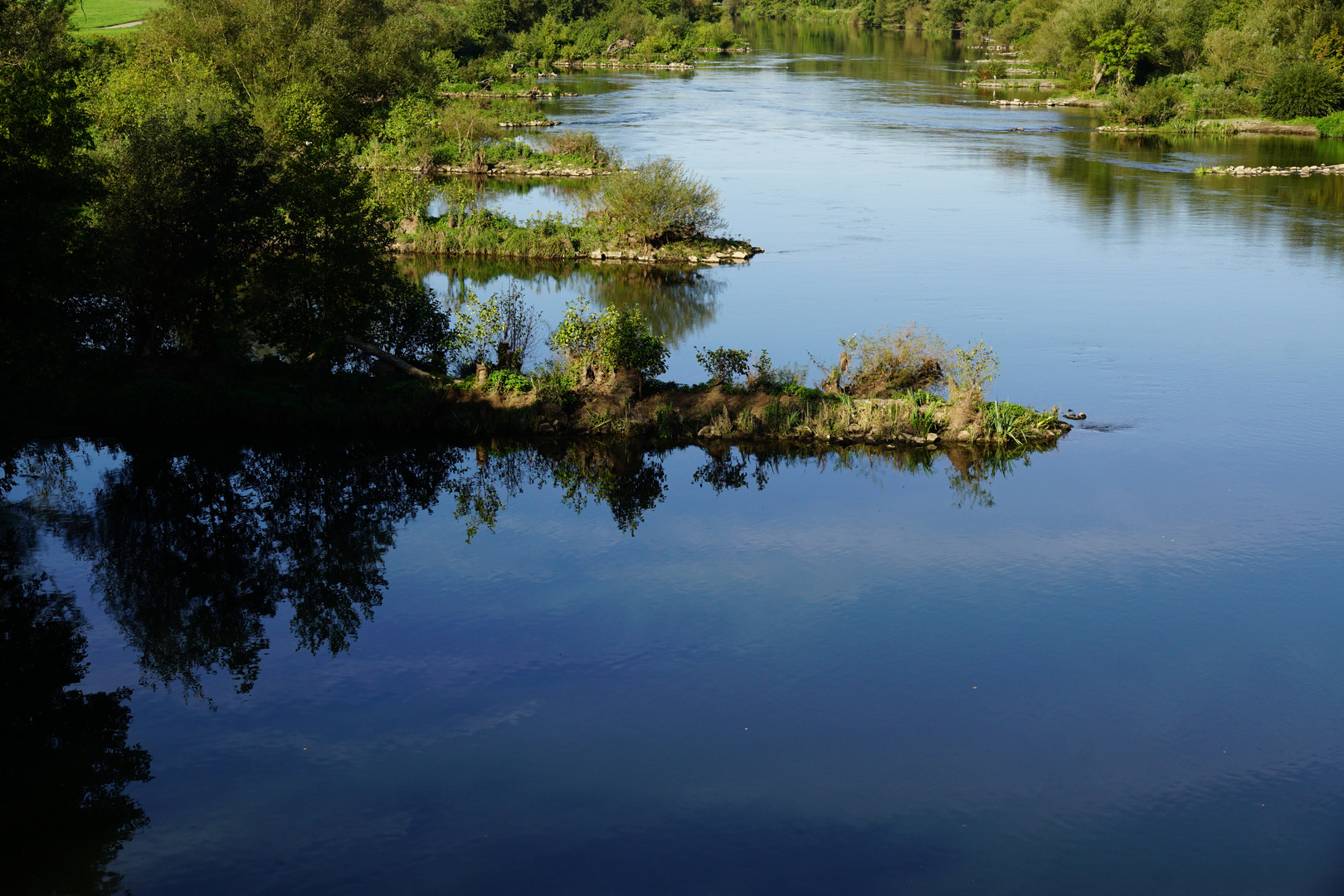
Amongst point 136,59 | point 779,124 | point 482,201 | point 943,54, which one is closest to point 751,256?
→ point 482,201

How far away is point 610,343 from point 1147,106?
70.9m

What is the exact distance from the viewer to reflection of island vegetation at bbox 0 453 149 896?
1327cm

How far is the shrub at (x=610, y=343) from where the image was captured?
2762cm

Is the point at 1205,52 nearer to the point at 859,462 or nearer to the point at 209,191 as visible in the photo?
the point at 859,462

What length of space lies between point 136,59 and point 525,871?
4991cm

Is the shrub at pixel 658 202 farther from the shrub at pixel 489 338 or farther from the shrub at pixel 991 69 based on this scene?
the shrub at pixel 991 69

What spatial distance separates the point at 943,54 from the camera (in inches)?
5463

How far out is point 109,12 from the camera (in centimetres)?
9212

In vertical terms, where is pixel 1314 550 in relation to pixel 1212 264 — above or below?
below

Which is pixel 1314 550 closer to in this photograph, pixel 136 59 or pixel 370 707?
pixel 370 707

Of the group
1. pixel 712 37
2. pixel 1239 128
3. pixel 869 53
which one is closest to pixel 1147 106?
pixel 1239 128

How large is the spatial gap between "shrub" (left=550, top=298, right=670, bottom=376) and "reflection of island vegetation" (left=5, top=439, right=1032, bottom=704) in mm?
2217

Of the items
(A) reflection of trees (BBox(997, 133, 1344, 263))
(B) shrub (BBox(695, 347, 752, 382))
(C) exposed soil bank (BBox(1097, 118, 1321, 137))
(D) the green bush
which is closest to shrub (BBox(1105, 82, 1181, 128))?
(C) exposed soil bank (BBox(1097, 118, 1321, 137))

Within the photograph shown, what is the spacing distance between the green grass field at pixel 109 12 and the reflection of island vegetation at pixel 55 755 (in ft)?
249
